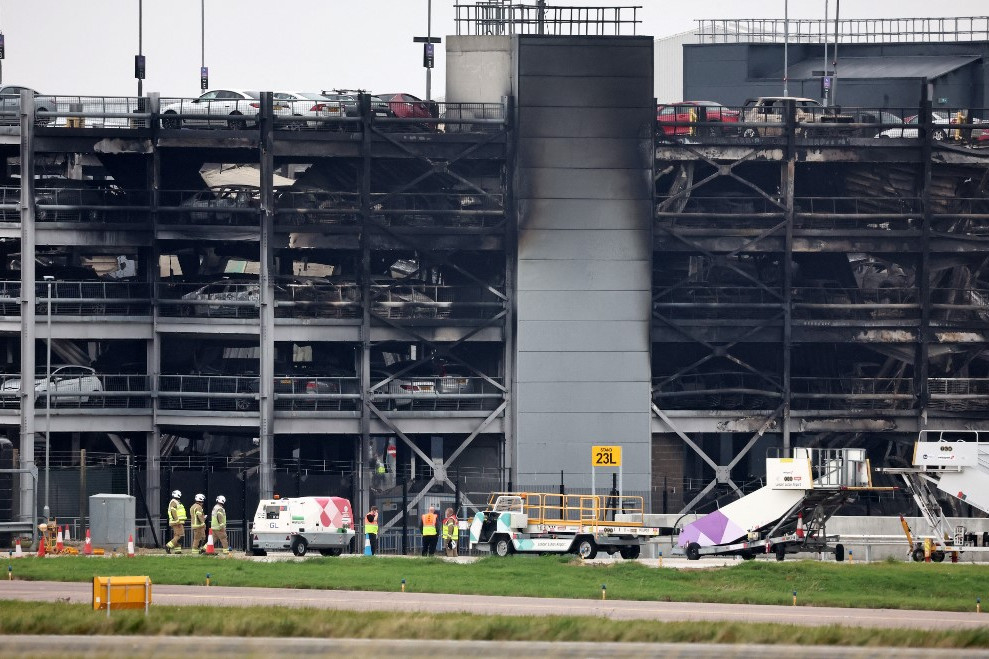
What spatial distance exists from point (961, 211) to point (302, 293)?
30.8 metres

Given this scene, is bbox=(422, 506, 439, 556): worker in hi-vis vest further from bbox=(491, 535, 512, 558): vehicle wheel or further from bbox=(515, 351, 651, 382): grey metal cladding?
bbox=(515, 351, 651, 382): grey metal cladding

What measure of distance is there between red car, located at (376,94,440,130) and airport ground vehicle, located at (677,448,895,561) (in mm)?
26934

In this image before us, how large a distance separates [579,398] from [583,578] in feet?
87.6

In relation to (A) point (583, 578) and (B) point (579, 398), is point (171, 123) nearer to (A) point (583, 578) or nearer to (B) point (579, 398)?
(B) point (579, 398)

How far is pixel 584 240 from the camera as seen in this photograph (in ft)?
243

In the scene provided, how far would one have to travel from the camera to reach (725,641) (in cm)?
3544

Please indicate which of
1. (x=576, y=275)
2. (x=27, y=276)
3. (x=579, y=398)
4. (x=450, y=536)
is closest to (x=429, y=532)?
(x=450, y=536)

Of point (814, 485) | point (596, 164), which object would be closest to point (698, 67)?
point (596, 164)

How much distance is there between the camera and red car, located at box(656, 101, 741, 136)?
77.4 metres

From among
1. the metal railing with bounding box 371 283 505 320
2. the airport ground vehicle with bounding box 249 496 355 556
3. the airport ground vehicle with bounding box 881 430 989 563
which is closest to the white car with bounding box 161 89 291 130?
the metal railing with bounding box 371 283 505 320

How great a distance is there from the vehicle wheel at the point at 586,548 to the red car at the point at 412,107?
27121 millimetres

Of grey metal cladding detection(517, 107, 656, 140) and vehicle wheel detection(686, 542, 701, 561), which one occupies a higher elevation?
grey metal cladding detection(517, 107, 656, 140)

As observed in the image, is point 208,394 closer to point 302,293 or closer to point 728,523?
point 302,293

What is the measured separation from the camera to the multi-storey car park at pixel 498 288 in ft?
243
